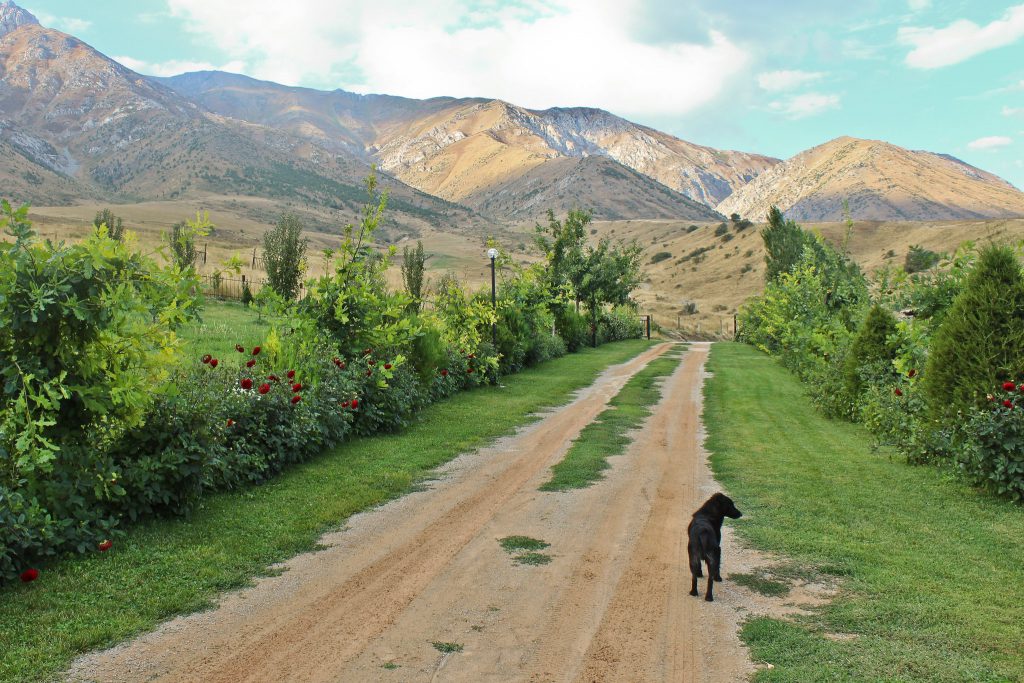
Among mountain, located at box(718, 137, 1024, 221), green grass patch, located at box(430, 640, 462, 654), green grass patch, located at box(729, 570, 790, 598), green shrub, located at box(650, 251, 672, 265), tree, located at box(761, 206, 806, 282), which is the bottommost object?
green grass patch, located at box(729, 570, 790, 598)

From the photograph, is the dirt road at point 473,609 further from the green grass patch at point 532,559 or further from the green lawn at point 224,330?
the green lawn at point 224,330

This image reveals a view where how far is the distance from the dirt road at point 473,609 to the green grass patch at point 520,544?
112 millimetres

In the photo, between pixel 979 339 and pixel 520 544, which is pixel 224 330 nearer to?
pixel 520 544

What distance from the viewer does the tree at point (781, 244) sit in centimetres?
4294

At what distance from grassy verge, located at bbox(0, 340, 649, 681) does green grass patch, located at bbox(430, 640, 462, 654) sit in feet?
5.64

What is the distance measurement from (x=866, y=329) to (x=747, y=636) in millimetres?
11269

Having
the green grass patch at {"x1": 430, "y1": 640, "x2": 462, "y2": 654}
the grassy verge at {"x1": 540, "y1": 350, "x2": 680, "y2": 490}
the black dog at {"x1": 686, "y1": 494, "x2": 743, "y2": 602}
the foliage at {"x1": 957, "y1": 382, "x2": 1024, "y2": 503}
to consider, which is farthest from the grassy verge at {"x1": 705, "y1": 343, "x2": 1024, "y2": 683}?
the green grass patch at {"x1": 430, "y1": 640, "x2": 462, "y2": 654}

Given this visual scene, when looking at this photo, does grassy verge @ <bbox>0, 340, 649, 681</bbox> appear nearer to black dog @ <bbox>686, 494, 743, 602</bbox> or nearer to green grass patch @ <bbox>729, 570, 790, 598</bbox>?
black dog @ <bbox>686, 494, 743, 602</bbox>

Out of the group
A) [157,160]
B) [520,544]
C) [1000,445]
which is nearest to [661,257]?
[1000,445]

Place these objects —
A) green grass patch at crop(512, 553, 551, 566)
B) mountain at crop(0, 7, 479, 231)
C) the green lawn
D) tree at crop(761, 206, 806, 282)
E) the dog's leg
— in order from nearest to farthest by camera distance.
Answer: the dog's leg
green grass patch at crop(512, 553, 551, 566)
the green lawn
tree at crop(761, 206, 806, 282)
mountain at crop(0, 7, 479, 231)

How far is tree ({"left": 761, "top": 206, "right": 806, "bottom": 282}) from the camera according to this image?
141ft

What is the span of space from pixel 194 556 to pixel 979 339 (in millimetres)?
8706

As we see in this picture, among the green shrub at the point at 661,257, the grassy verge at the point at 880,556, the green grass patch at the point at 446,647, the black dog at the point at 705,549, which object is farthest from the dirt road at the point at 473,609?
the green shrub at the point at 661,257

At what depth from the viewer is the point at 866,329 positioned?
1446 cm
